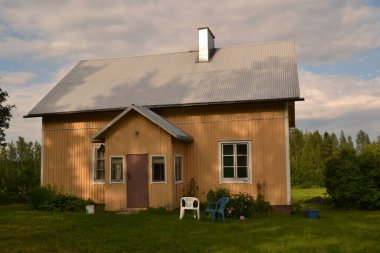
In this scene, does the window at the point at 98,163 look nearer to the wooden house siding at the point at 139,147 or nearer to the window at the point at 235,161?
the wooden house siding at the point at 139,147

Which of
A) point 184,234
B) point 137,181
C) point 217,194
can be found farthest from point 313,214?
point 137,181

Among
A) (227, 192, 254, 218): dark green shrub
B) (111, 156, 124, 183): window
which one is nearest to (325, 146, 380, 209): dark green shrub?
(227, 192, 254, 218): dark green shrub

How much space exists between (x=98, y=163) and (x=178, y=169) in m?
3.73

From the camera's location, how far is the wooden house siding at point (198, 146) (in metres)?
16.6

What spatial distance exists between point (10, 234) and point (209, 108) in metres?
9.09

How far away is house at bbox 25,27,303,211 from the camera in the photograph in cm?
1662

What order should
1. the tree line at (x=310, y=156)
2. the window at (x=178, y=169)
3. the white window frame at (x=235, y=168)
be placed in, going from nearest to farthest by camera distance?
the window at (x=178, y=169) < the white window frame at (x=235, y=168) < the tree line at (x=310, y=156)

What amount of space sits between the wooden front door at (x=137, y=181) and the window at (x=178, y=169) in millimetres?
1075

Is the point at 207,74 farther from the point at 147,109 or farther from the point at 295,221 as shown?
the point at 295,221

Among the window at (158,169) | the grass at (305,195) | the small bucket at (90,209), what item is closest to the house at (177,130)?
the window at (158,169)

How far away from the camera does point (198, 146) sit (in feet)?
58.1

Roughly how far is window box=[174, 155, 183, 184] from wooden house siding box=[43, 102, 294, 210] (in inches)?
9.5

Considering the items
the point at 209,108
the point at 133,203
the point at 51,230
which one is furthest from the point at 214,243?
the point at 209,108

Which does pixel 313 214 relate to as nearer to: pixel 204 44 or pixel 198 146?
pixel 198 146
